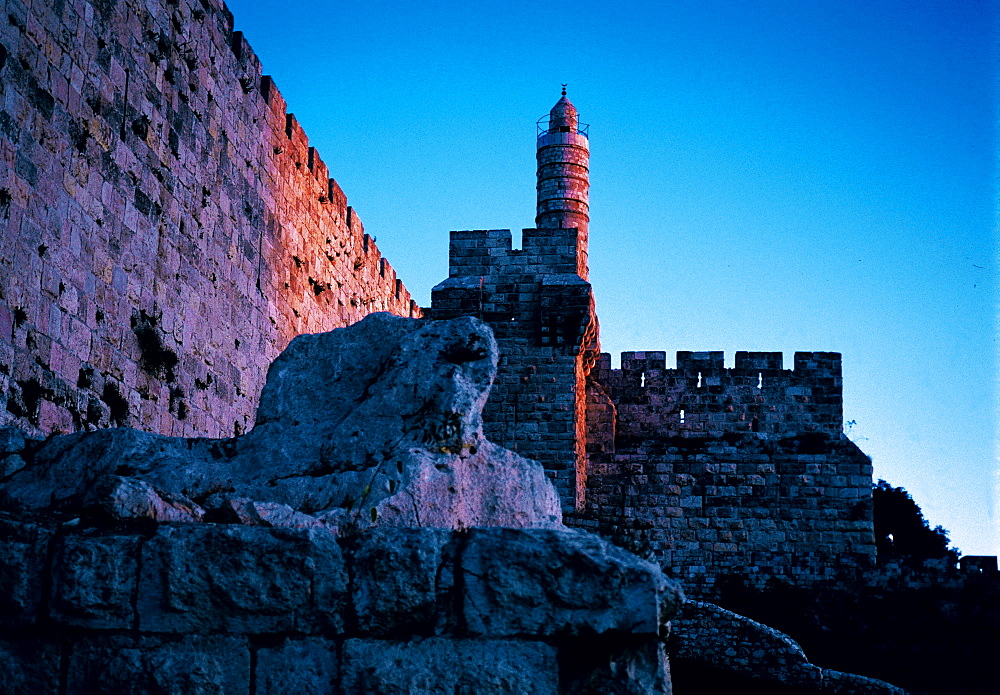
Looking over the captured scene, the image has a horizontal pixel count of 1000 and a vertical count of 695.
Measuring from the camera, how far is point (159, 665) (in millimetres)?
2561

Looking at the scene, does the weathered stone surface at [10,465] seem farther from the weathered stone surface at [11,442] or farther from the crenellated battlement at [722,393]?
the crenellated battlement at [722,393]

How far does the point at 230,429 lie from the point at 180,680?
580 centimetres

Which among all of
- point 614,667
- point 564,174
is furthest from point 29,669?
point 564,174

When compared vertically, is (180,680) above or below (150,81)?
below

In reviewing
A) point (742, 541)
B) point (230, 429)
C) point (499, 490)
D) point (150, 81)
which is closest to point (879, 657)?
point (742, 541)

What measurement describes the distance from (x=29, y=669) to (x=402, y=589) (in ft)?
2.62

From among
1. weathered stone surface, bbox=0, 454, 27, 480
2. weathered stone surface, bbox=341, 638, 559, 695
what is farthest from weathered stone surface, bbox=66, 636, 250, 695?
weathered stone surface, bbox=0, 454, 27, 480

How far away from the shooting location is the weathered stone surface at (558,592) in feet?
8.35

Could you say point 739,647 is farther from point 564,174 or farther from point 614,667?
point 564,174

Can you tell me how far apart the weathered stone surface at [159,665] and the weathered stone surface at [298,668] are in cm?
4

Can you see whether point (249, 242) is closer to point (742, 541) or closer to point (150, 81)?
point (150, 81)

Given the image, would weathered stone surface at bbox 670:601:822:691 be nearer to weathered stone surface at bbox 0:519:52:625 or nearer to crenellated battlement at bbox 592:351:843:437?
crenellated battlement at bbox 592:351:843:437

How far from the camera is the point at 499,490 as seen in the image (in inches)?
119

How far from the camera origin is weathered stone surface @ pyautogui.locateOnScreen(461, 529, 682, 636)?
2.54 meters
